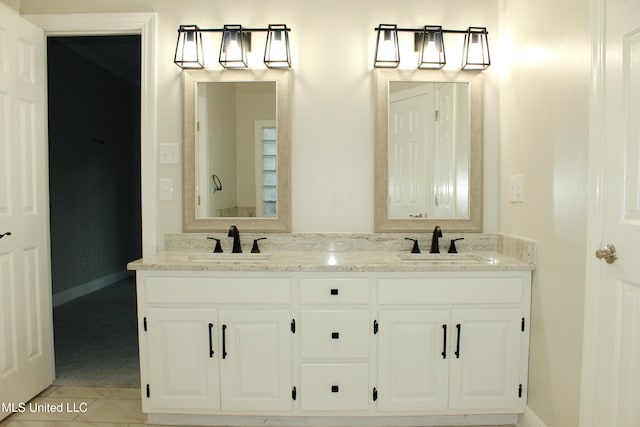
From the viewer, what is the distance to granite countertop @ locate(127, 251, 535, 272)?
1839 mm

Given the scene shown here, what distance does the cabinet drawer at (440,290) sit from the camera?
1859mm

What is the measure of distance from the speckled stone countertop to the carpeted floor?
92 centimetres

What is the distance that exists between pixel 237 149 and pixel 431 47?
1.25 metres

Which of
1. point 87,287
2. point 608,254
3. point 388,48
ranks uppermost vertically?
point 388,48

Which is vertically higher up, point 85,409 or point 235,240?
point 235,240

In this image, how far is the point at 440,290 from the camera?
6.10 ft

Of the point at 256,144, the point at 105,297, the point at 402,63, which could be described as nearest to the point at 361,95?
the point at 402,63

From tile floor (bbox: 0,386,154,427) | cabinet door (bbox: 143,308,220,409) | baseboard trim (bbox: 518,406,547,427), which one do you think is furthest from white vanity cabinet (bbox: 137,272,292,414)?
baseboard trim (bbox: 518,406,547,427)

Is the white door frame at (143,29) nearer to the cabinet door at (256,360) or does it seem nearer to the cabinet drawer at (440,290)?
the cabinet door at (256,360)

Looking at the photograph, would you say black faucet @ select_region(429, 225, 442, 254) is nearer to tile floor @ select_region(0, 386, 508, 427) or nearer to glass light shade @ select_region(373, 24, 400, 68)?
glass light shade @ select_region(373, 24, 400, 68)

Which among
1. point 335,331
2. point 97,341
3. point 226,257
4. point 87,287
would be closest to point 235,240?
point 226,257

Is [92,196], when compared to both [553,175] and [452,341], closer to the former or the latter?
[452,341]

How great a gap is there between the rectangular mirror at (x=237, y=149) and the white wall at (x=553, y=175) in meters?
1.25

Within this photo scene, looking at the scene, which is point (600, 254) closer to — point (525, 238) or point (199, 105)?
point (525, 238)
